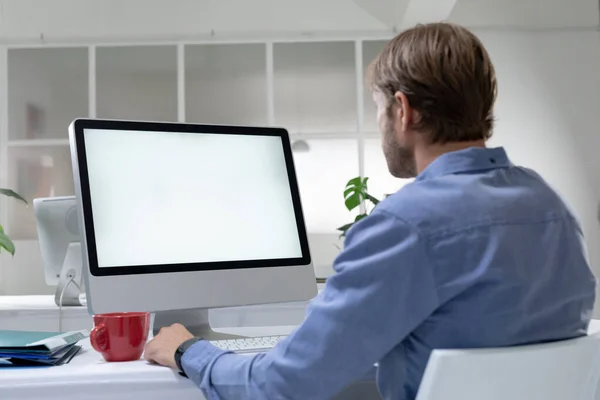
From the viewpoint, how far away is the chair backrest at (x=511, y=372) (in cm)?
69

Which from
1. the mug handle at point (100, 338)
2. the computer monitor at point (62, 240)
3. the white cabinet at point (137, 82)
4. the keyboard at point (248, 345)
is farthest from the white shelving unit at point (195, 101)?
the mug handle at point (100, 338)

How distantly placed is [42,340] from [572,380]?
823 mm

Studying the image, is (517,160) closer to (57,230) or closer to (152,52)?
(152,52)

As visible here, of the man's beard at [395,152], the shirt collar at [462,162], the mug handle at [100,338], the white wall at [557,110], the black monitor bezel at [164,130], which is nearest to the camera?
the shirt collar at [462,162]

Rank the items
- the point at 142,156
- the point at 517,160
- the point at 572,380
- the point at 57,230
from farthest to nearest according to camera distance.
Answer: the point at 517,160 → the point at 57,230 → the point at 142,156 → the point at 572,380

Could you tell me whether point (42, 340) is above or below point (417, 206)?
below

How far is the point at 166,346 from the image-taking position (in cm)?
105

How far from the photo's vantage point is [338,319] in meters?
0.79

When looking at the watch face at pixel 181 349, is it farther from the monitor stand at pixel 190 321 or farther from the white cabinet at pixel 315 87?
the white cabinet at pixel 315 87

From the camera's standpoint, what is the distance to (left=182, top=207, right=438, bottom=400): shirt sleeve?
78 cm

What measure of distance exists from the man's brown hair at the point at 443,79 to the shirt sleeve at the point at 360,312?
212 mm

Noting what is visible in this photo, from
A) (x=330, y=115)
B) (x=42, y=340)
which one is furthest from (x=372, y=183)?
(x=42, y=340)

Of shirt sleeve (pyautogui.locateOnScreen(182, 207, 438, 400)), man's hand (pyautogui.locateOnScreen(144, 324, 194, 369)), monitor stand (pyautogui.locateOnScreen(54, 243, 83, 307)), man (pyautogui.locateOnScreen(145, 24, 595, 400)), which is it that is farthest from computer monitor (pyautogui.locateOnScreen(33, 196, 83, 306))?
shirt sleeve (pyautogui.locateOnScreen(182, 207, 438, 400))

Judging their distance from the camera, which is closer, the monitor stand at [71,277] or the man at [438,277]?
the man at [438,277]
